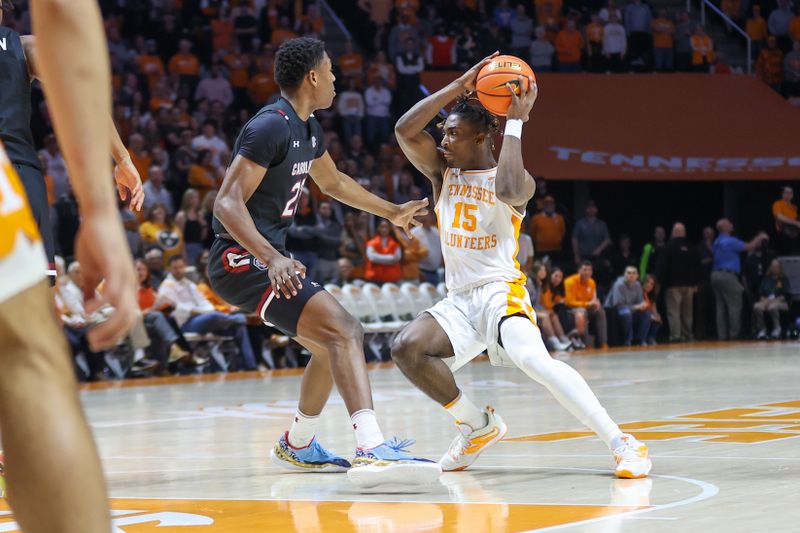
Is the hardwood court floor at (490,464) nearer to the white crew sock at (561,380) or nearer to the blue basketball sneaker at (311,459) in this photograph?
the blue basketball sneaker at (311,459)

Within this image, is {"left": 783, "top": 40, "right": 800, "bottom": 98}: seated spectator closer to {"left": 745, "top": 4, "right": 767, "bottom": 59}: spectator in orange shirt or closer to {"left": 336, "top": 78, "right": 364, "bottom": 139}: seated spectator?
{"left": 745, "top": 4, "right": 767, "bottom": 59}: spectator in orange shirt

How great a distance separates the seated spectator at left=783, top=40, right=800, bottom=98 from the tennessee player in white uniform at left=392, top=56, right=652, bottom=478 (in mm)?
17141

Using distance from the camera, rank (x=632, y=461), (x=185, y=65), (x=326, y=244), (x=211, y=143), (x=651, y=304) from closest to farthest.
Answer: (x=632, y=461) → (x=326, y=244) → (x=211, y=143) → (x=185, y=65) → (x=651, y=304)

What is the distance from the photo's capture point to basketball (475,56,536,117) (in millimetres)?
6125

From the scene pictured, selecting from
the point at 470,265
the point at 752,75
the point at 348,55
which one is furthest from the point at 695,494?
the point at 752,75

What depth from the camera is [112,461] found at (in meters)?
7.03

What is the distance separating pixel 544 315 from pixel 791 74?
7841mm

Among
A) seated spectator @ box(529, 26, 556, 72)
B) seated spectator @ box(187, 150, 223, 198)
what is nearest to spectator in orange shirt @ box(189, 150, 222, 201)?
seated spectator @ box(187, 150, 223, 198)

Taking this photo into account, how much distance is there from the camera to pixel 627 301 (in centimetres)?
1950

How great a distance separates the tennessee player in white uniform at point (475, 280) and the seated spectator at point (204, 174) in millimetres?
10290

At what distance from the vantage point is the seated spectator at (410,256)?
16953mm

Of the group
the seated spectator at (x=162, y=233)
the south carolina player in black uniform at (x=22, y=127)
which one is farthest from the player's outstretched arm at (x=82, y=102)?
the seated spectator at (x=162, y=233)

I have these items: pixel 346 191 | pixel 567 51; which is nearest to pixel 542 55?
pixel 567 51

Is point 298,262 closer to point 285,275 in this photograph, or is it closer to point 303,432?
point 285,275
